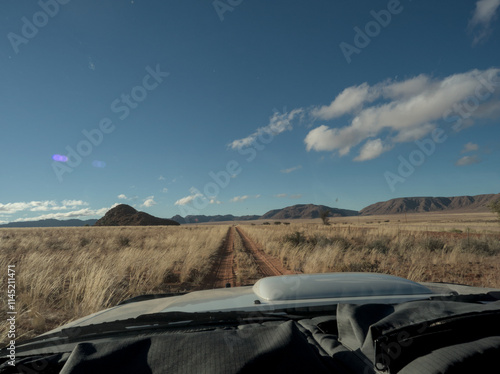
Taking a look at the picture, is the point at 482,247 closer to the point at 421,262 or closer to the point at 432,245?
the point at 432,245

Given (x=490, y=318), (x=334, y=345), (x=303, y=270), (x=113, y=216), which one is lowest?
(x=303, y=270)

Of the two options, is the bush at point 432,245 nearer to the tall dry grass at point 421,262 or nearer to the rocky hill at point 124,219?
the tall dry grass at point 421,262

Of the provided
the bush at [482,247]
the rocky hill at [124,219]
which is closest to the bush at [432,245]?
the bush at [482,247]

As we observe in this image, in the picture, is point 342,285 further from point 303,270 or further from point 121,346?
point 303,270

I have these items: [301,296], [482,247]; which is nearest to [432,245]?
[482,247]

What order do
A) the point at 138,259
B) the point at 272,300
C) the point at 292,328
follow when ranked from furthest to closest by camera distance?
the point at 138,259 < the point at 272,300 < the point at 292,328

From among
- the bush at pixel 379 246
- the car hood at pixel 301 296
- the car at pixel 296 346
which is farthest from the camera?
the bush at pixel 379 246

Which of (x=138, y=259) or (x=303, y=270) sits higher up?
(x=138, y=259)

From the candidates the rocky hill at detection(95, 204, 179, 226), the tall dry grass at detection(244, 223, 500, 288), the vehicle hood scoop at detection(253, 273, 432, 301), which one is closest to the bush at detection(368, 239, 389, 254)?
the tall dry grass at detection(244, 223, 500, 288)

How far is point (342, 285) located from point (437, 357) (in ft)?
4.29

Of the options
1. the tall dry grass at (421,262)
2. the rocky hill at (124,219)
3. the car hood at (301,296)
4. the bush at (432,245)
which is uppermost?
the rocky hill at (124,219)

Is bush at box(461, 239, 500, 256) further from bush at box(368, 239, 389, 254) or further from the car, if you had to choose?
the car

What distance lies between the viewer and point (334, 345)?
134 centimetres

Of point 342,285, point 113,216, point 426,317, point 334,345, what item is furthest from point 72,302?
point 113,216
